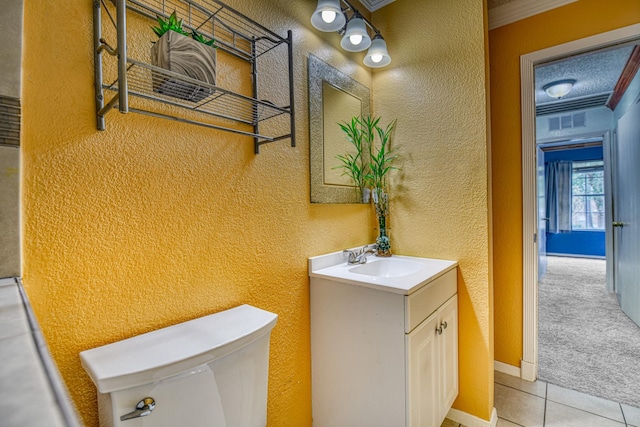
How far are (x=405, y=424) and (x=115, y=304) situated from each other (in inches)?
43.8

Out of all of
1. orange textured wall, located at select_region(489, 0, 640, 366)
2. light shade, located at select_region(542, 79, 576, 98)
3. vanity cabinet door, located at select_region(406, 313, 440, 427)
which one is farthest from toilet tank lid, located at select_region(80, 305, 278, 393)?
light shade, located at select_region(542, 79, 576, 98)

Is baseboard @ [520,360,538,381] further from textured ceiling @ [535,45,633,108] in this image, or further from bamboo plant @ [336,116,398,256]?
textured ceiling @ [535,45,633,108]

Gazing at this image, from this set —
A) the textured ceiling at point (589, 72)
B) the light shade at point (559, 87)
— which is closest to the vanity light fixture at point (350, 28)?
the textured ceiling at point (589, 72)

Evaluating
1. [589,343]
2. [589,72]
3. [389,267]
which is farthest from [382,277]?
[589,72]

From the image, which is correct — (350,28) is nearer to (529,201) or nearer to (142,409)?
(529,201)

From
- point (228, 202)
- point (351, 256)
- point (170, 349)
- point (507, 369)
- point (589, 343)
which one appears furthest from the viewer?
point (589, 343)

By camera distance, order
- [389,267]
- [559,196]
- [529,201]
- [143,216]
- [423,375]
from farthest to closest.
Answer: [559,196] < [529,201] < [389,267] < [423,375] < [143,216]

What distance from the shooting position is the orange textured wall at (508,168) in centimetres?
196

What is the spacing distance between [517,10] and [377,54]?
39.7 inches

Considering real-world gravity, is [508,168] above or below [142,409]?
above

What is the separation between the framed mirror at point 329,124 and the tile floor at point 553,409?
1382mm

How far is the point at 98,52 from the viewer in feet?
2.81

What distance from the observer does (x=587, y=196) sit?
235 inches

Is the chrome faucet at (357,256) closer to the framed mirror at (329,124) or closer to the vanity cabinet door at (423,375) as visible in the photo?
the framed mirror at (329,124)
